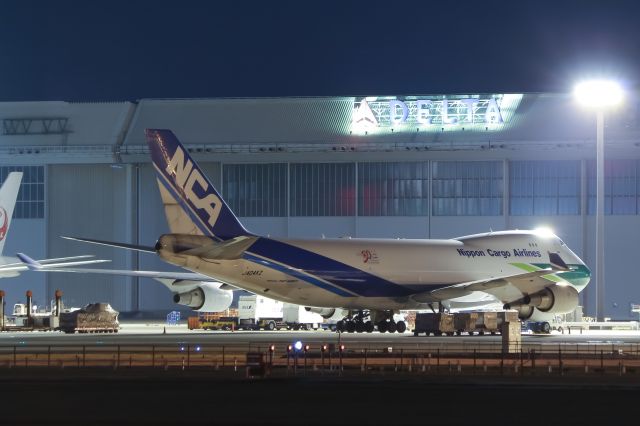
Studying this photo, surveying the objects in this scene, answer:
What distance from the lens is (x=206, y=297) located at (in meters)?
64.0

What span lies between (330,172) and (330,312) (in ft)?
95.9

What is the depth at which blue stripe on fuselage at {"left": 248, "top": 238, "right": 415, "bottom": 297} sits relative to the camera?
54.3 metres

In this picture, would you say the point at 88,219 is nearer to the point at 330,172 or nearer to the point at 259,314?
the point at 330,172

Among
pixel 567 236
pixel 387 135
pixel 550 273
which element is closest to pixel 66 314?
pixel 550 273

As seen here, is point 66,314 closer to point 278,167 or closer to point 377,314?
point 377,314

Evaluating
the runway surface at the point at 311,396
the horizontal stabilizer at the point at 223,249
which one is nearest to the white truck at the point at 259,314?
the horizontal stabilizer at the point at 223,249

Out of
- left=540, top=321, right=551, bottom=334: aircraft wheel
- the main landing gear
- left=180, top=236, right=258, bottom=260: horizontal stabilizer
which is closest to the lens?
left=180, top=236, right=258, bottom=260: horizontal stabilizer

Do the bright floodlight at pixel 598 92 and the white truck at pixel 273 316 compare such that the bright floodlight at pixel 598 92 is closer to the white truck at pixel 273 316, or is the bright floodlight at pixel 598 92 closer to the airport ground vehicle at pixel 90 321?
the white truck at pixel 273 316

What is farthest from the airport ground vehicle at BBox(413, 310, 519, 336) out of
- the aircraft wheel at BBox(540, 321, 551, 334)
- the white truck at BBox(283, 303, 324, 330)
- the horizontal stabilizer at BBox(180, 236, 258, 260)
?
the white truck at BBox(283, 303, 324, 330)

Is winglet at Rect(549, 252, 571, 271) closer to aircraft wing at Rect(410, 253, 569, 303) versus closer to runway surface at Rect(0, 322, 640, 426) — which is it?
aircraft wing at Rect(410, 253, 569, 303)

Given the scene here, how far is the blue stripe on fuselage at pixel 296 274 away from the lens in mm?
53700

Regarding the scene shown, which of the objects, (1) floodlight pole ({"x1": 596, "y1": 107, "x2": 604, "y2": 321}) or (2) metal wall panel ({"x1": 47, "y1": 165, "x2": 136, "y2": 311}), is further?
(2) metal wall panel ({"x1": 47, "y1": 165, "x2": 136, "y2": 311})

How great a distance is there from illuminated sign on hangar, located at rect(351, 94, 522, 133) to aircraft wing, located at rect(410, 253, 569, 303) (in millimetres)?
31474

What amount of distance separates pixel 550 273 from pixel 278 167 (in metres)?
36.2
